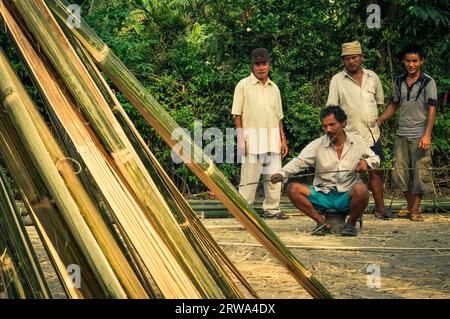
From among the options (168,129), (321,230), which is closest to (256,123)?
(321,230)

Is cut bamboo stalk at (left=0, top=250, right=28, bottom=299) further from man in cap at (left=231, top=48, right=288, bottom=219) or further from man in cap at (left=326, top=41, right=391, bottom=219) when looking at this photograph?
man in cap at (left=231, top=48, right=288, bottom=219)

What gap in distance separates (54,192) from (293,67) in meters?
9.14

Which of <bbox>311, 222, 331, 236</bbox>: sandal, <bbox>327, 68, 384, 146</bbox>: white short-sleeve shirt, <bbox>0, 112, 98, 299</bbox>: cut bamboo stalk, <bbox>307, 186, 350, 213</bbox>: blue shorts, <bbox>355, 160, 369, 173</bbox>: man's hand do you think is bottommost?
<bbox>311, 222, 331, 236</bbox>: sandal

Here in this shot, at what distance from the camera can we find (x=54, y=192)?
2324mm

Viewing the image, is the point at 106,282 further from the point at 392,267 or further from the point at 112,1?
the point at 112,1

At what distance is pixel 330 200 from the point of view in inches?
307

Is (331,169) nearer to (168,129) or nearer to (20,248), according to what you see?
(168,129)

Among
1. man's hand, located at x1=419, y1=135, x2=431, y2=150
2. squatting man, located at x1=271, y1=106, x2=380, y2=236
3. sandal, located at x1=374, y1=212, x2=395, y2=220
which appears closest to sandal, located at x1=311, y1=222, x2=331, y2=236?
squatting man, located at x1=271, y1=106, x2=380, y2=236

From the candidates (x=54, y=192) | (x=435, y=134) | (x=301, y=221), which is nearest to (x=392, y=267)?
(x=301, y=221)

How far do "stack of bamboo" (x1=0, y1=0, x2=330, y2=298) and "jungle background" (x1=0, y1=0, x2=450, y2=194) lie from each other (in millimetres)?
7792

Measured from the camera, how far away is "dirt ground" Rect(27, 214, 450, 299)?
5.39 meters

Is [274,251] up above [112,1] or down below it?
below

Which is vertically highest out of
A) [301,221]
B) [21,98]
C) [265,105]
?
[21,98]
